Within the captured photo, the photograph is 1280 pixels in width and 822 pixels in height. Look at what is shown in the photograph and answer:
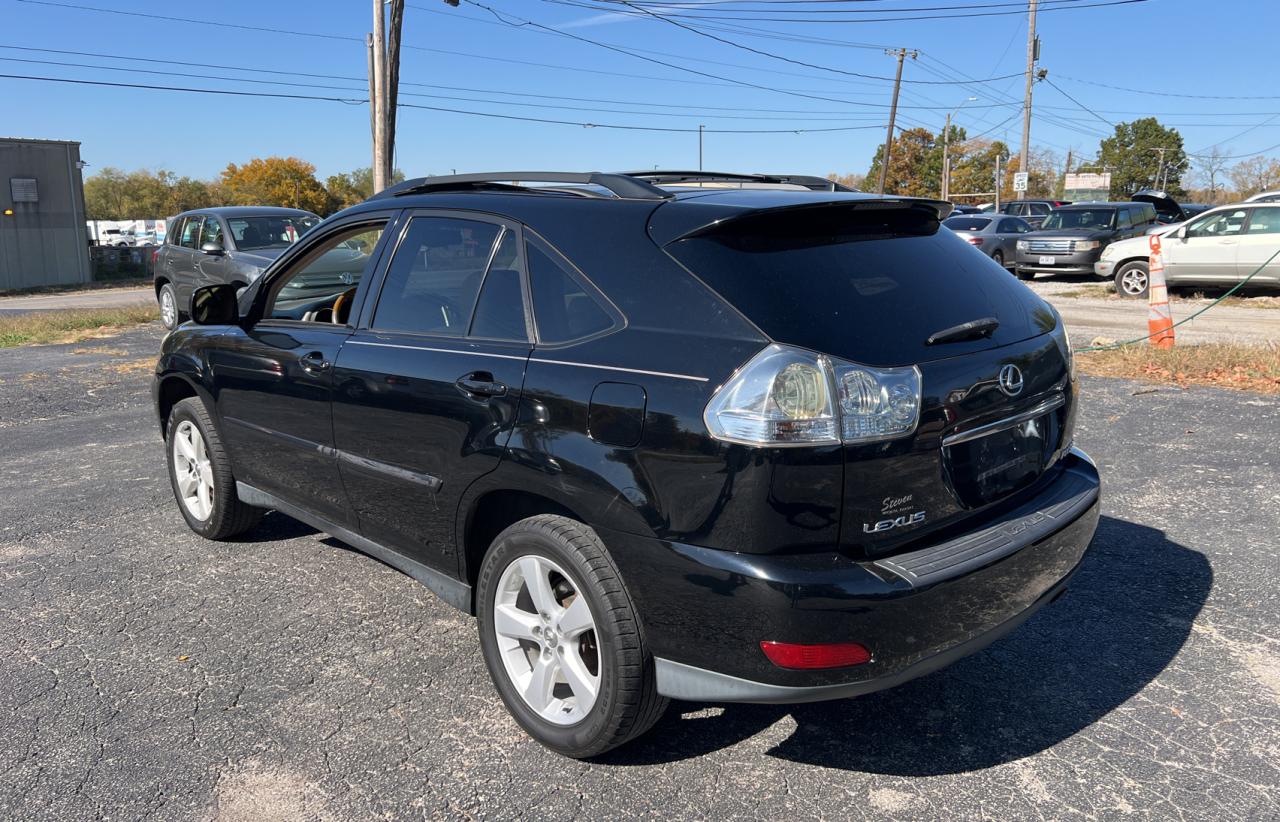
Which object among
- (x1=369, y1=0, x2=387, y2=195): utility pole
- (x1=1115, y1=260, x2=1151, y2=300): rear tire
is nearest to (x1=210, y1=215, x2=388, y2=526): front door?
(x1=369, y1=0, x2=387, y2=195): utility pole

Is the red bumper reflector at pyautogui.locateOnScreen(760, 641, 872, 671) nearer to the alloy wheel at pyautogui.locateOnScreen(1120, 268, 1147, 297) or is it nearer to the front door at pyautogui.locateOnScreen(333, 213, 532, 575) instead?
the front door at pyautogui.locateOnScreen(333, 213, 532, 575)

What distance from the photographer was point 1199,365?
870cm

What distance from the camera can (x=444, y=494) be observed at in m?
3.27

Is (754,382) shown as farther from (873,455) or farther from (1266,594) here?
(1266,594)

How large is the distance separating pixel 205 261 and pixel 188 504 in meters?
9.44

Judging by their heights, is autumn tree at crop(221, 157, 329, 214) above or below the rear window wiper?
above

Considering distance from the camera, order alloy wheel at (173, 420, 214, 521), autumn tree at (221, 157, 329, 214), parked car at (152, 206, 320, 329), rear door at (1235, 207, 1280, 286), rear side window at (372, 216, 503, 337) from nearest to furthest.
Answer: rear side window at (372, 216, 503, 337), alloy wheel at (173, 420, 214, 521), parked car at (152, 206, 320, 329), rear door at (1235, 207, 1280, 286), autumn tree at (221, 157, 329, 214)

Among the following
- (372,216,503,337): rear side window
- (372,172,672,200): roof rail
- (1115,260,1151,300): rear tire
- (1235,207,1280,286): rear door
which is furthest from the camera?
(1115,260,1151,300): rear tire

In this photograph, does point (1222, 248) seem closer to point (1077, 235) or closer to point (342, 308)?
point (1077, 235)

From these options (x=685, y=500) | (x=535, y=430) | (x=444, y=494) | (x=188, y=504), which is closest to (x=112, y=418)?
(x=188, y=504)

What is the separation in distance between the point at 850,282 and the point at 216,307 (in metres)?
3.08

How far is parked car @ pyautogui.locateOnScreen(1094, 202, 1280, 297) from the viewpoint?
16000mm

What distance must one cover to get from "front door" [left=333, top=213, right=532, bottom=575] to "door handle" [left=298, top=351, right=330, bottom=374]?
0.39 feet

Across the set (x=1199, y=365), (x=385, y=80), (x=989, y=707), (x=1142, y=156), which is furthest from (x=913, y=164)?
(x=989, y=707)
